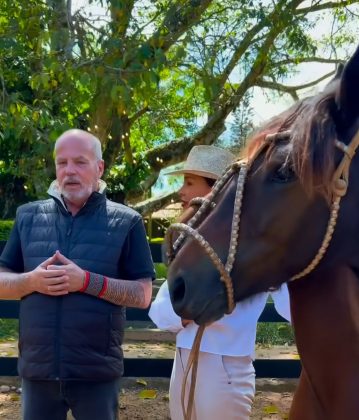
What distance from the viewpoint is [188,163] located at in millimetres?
2699

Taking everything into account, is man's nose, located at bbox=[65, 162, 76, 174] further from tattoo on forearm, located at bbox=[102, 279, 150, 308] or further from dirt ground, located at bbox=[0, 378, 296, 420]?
dirt ground, located at bbox=[0, 378, 296, 420]

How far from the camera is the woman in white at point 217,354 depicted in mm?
2502

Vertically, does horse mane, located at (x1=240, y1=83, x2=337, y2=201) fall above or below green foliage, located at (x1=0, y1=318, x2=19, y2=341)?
above

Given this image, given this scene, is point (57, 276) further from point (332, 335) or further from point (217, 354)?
point (332, 335)

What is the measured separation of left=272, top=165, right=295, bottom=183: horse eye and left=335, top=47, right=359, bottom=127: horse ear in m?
0.18

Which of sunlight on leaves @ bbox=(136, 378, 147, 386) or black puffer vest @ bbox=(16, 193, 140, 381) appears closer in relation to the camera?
black puffer vest @ bbox=(16, 193, 140, 381)

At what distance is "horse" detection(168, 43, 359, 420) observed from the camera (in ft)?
4.81

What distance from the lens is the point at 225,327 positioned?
254 centimetres

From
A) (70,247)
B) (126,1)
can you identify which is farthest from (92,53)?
(70,247)

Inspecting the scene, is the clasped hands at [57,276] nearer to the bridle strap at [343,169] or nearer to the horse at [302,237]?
the horse at [302,237]

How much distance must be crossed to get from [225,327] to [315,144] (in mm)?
1275

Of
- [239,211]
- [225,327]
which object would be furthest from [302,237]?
[225,327]

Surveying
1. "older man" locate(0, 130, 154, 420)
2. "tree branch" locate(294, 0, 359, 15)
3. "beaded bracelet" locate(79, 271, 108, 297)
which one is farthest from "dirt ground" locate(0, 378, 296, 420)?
"tree branch" locate(294, 0, 359, 15)

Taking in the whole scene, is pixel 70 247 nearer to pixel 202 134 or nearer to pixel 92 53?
pixel 92 53
